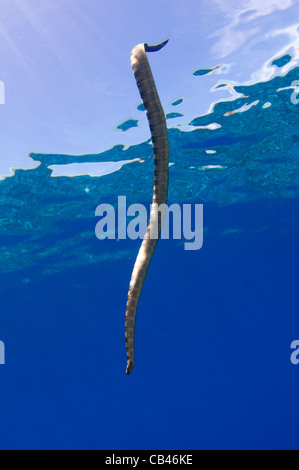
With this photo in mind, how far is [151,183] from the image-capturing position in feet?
58.0

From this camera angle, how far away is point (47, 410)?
247ft

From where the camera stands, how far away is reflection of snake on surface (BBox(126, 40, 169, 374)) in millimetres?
2260

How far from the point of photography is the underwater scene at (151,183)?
34.3 feet

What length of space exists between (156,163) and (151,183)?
608 inches

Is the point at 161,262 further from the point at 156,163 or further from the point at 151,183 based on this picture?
the point at 156,163

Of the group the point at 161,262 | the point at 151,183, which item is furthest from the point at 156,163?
the point at 161,262

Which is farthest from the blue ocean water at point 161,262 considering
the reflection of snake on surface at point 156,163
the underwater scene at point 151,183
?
the reflection of snake on surface at point 156,163

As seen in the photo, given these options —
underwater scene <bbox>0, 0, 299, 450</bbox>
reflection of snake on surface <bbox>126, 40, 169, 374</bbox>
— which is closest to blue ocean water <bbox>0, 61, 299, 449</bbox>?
underwater scene <bbox>0, 0, 299, 450</bbox>

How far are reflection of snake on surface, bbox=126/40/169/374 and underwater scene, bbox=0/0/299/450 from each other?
27.0ft

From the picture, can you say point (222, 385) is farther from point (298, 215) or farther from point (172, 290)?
point (298, 215)

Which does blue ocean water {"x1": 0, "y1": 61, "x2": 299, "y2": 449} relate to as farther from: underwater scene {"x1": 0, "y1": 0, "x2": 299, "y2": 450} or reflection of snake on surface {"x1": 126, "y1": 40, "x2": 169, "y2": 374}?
reflection of snake on surface {"x1": 126, "y1": 40, "x2": 169, "y2": 374}

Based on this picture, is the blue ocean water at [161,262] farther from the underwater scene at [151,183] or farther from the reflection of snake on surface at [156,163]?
the reflection of snake on surface at [156,163]

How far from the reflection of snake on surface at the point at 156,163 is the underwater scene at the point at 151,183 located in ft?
27.0

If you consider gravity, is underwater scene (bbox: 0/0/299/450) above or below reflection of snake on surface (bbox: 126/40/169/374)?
above
